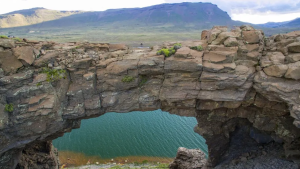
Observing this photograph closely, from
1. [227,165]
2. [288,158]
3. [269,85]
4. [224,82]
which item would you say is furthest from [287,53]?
[227,165]

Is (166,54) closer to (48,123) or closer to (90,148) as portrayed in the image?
(48,123)

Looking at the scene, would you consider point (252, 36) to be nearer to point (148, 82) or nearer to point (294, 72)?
point (294, 72)

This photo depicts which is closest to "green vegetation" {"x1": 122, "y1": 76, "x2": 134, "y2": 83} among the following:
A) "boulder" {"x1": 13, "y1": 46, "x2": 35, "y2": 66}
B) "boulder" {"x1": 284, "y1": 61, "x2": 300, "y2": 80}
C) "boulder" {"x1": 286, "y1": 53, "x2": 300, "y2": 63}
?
"boulder" {"x1": 13, "y1": 46, "x2": 35, "y2": 66}

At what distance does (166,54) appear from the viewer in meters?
15.9

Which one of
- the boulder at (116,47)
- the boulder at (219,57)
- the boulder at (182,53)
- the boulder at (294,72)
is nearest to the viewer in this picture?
the boulder at (294,72)

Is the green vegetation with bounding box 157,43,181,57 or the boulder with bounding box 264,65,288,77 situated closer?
the boulder with bounding box 264,65,288,77

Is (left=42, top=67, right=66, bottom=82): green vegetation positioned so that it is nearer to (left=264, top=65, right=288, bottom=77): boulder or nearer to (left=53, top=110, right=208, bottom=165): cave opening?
(left=264, top=65, right=288, bottom=77): boulder

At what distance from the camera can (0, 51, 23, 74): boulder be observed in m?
14.1

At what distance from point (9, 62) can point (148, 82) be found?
33.8 feet

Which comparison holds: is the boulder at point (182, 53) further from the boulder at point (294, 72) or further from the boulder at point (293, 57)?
the boulder at point (293, 57)

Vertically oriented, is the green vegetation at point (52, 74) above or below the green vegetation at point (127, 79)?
above

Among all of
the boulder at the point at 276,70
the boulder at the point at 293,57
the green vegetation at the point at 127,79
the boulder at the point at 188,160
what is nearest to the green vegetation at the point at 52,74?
the green vegetation at the point at 127,79

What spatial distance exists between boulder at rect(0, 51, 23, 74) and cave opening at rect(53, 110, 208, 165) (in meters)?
22.3

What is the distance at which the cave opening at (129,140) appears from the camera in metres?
33.2
